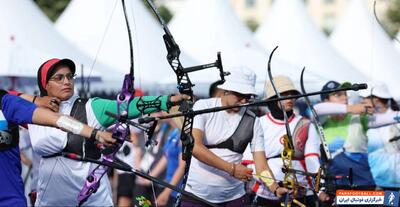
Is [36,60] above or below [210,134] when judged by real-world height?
above

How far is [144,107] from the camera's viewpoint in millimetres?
5680

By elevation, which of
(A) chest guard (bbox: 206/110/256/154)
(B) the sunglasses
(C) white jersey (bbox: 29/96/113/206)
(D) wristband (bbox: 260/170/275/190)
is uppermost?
(B) the sunglasses

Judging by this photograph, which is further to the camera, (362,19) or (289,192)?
(362,19)

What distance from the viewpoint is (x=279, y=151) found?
785 cm

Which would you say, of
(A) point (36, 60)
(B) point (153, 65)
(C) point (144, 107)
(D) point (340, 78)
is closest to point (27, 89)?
(B) point (153, 65)

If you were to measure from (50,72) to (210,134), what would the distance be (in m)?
1.31

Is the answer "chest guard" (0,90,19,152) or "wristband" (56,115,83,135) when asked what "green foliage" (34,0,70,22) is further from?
"wristband" (56,115,83,135)

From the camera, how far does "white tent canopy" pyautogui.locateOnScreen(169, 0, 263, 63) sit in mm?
15492

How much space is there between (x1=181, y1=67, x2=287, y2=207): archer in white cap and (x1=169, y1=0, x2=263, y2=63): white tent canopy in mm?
8092

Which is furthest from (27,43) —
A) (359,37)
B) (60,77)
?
(359,37)

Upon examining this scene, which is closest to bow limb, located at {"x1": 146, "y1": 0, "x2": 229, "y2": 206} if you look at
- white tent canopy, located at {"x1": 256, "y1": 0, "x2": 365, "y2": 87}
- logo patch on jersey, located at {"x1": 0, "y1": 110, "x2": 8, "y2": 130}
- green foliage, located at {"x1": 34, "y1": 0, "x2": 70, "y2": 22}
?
logo patch on jersey, located at {"x1": 0, "y1": 110, "x2": 8, "y2": 130}

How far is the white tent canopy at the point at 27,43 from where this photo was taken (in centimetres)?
1106

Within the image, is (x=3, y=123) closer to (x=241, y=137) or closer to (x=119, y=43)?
(x=241, y=137)

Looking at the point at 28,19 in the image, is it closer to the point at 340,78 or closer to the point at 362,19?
the point at 340,78
